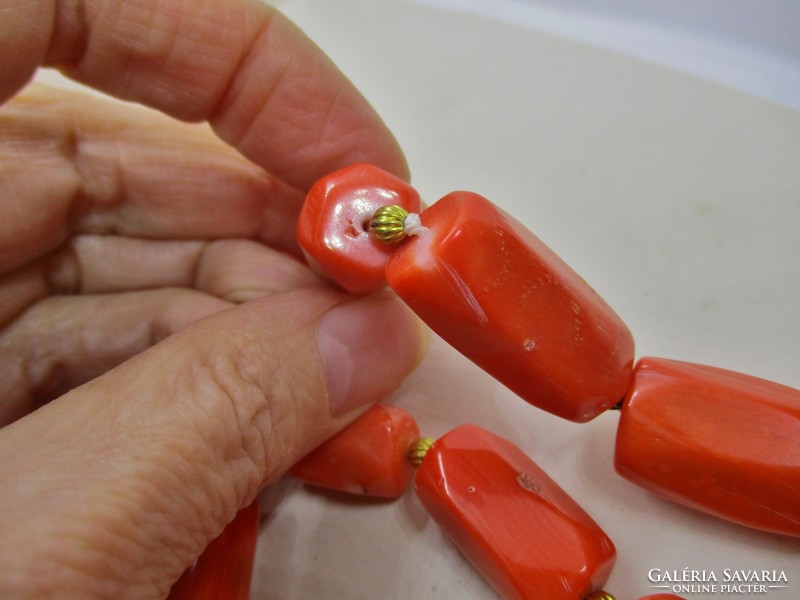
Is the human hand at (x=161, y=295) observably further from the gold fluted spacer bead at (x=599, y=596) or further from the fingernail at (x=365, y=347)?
the gold fluted spacer bead at (x=599, y=596)

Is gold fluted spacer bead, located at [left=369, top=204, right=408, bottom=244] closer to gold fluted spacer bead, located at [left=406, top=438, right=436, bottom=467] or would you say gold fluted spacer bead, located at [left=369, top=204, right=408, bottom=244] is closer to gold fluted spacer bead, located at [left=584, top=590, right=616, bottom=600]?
gold fluted spacer bead, located at [left=406, top=438, right=436, bottom=467]

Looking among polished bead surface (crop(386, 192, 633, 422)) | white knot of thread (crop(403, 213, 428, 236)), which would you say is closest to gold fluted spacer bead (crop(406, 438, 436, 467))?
polished bead surface (crop(386, 192, 633, 422))

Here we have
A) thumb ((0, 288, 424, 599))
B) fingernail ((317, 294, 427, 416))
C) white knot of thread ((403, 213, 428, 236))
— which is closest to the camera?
thumb ((0, 288, 424, 599))

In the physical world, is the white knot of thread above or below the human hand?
above

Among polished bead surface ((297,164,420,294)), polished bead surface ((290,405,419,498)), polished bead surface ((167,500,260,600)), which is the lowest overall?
polished bead surface ((167,500,260,600))

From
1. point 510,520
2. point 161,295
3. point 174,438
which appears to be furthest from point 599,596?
point 161,295

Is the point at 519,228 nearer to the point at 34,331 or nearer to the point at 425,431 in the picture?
the point at 425,431

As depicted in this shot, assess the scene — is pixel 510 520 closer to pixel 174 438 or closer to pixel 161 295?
pixel 174 438

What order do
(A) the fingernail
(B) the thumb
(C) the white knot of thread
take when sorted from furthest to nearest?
1. (A) the fingernail
2. (C) the white knot of thread
3. (B) the thumb
